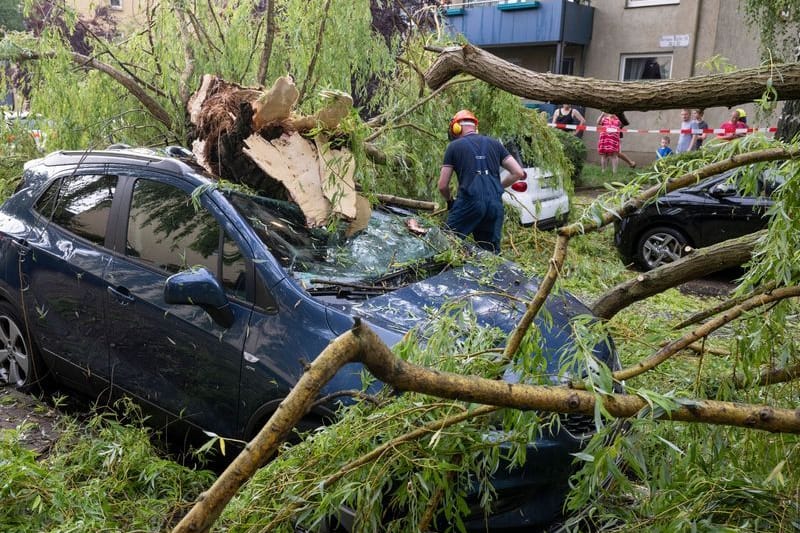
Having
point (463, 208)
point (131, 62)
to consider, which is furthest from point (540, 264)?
point (131, 62)

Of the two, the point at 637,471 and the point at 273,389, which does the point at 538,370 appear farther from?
the point at 273,389

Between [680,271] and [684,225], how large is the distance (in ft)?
16.5

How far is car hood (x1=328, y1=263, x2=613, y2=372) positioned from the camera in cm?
327

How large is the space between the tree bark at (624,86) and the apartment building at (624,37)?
49.8ft

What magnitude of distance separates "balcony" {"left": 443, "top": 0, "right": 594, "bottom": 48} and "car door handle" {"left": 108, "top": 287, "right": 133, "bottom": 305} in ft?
53.8

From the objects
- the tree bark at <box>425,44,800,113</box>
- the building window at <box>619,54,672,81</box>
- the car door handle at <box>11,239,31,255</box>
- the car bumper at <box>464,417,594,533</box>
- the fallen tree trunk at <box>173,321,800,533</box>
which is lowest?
the car bumper at <box>464,417,594,533</box>

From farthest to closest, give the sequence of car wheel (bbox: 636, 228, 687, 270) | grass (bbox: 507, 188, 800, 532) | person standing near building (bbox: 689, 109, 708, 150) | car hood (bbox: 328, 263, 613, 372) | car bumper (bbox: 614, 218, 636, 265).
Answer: person standing near building (bbox: 689, 109, 708, 150) < car bumper (bbox: 614, 218, 636, 265) < car wheel (bbox: 636, 228, 687, 270) < car hood (bbox: 328, 263, 613, 372) < grass (bbox: 507, 188, 800, 532)

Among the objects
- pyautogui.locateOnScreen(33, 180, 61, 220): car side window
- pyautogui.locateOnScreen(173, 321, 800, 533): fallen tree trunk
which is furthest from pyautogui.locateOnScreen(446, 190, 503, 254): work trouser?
pyautogui.locateOnScreen(173, 321, 800, 533): fallen tree trunk

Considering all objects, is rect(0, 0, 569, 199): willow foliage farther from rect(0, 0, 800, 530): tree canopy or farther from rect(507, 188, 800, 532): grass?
rect(507, 188, 800, 532): grass

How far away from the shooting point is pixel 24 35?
22.6 feet

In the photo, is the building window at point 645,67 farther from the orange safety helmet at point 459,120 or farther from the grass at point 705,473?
the grass at point 705,473

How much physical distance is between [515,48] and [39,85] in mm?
17045

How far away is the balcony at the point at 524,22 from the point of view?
1922 centimetres

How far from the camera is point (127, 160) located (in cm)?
449
